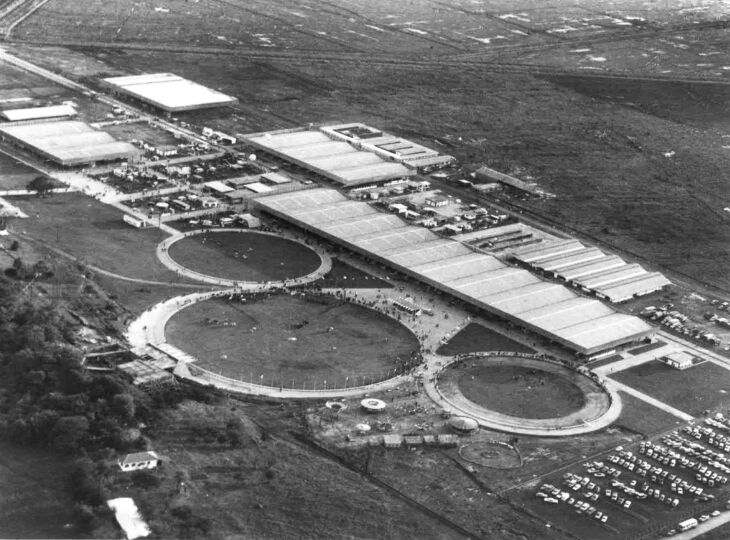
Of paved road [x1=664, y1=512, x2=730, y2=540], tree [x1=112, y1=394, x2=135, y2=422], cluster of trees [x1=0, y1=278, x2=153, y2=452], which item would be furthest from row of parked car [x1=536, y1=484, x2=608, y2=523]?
tree [x1=112, y1=394, x2=135, y2=422]

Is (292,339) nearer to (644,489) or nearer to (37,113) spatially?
(644,489)

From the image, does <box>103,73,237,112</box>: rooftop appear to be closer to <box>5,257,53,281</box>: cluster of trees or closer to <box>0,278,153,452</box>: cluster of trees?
<box>5,257,53,281</box>: cluster of trees

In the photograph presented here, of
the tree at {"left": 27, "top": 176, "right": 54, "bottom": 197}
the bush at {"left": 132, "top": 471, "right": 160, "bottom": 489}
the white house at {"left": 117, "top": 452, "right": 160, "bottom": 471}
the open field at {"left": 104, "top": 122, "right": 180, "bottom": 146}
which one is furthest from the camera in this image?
the open field at {"left": 104, "top": 122, "right": 180, "bottom": 146}

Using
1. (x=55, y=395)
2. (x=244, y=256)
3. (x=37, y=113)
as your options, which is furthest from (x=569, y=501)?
(x=37, y=113)

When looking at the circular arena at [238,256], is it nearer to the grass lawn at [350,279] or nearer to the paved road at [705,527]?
the grass lawn at [350,279]

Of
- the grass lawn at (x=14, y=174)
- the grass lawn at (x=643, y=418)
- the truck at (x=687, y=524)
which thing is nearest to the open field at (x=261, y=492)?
the truck at (x=687, y=524)

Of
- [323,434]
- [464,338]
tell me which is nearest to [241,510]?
[323,434]

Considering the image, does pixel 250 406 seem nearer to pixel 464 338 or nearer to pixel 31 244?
pixel 464 338
